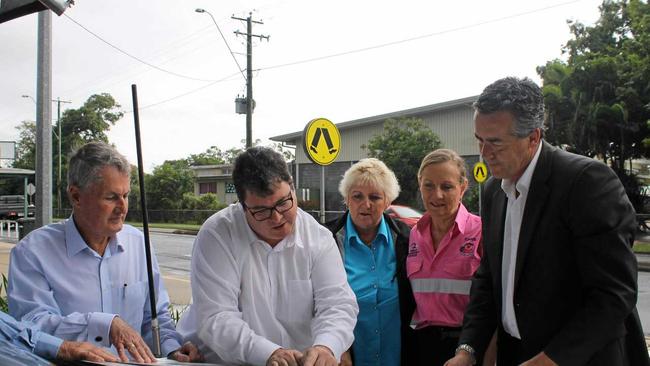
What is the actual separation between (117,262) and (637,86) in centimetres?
2237

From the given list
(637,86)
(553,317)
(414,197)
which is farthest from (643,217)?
(553,317)

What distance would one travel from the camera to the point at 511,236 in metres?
2.16

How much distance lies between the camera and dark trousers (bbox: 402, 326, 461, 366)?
9.14 feet

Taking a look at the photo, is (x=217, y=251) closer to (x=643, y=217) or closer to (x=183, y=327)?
(x=183, y=327)

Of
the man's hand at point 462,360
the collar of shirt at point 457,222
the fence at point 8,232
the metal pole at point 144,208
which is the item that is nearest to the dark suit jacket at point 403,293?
the collar of shirt at point 457,222

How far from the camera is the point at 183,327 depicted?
Answer: 94.5 inches

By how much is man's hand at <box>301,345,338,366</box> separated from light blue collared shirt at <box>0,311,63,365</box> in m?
0.77


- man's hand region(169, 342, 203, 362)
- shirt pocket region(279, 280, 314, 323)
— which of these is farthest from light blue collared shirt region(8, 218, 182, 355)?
shirt pocket region(279, 280, 314, 323)

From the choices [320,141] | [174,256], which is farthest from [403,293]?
[174,256]

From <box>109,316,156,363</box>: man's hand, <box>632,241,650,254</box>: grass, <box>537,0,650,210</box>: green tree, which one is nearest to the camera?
<box>109,316,156,363</box>: man's hand

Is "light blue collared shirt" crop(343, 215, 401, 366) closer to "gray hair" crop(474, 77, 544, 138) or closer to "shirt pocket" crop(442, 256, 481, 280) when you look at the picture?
"shirt pocket" crop(442, 256, 481, 280)

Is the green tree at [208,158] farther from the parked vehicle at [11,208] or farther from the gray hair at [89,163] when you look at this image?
the gray hair at [89,163]

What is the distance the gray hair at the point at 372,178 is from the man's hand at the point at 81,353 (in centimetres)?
161

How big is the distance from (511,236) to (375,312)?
3.04 feet
